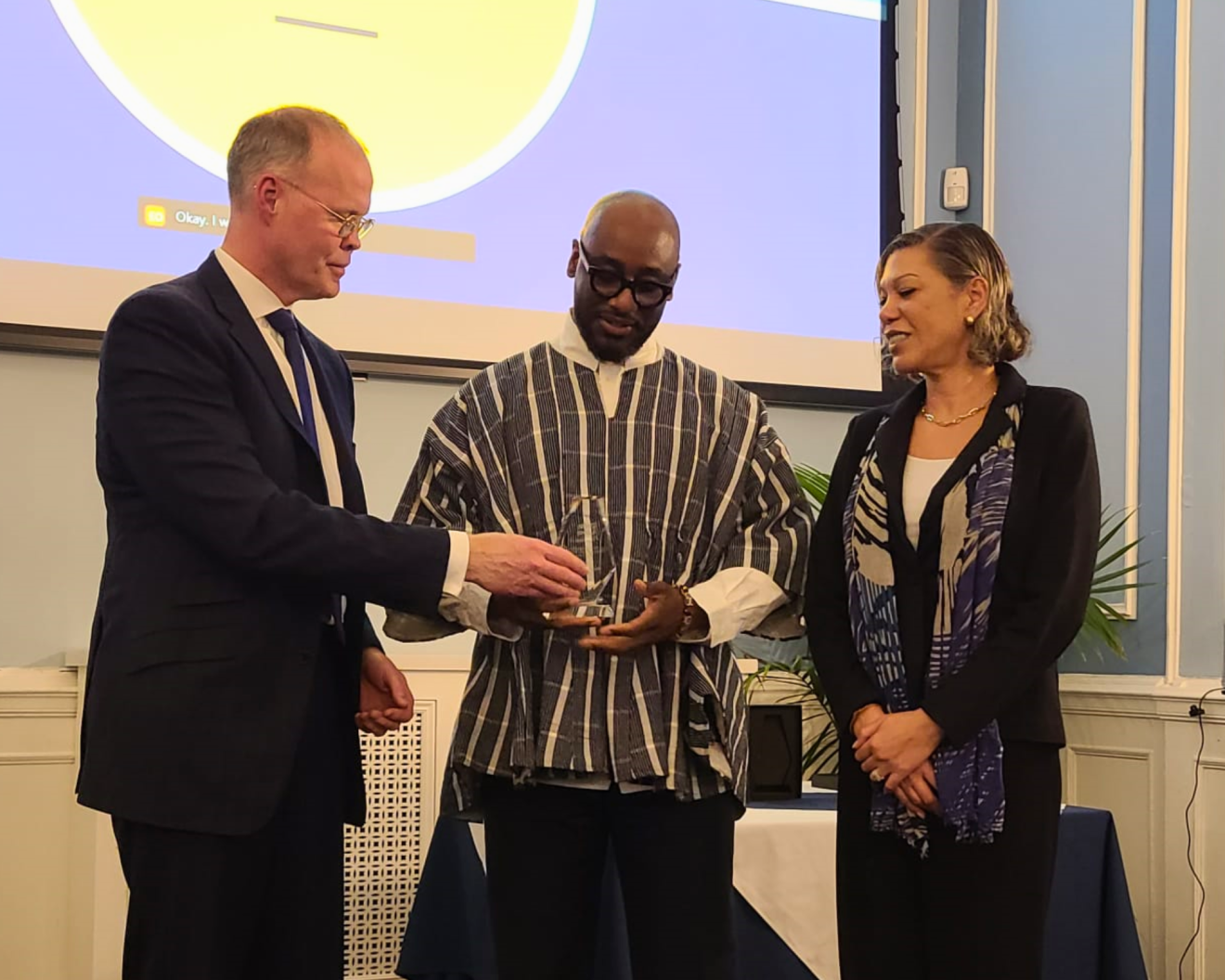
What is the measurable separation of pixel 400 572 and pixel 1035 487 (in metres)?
0.81

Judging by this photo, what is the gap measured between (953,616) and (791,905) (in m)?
0.93

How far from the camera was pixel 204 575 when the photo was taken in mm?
1575

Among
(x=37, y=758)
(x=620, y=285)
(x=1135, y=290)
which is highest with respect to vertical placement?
(x=1135, y=290)

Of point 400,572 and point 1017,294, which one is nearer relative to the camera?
point 400,572

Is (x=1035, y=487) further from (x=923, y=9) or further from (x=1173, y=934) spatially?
(x=923, y=9)

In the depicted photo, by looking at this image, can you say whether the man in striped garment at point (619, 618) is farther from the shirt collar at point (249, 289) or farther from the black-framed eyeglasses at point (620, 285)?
the shirt collar at point (249, 289)

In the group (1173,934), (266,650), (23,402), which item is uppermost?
(23,402)

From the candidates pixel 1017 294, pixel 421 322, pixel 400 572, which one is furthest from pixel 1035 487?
pixel 1017 294

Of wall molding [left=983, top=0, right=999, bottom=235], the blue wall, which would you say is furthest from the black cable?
wall molding [left=983, top=0, right=999, bottom=235]

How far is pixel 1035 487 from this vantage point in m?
1.82

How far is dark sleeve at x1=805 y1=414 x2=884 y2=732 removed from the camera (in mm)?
1843

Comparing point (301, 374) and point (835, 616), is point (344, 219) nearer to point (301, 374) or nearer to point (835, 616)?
point (301, 374)

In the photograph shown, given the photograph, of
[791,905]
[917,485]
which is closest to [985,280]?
[917,485]

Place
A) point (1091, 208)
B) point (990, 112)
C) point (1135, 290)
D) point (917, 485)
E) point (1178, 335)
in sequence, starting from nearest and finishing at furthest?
point (917, 485) < point (1178, 335) < point (1135, 290) < point (1091, 208) < point (990, 112)
